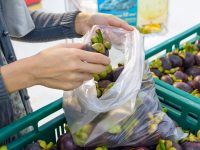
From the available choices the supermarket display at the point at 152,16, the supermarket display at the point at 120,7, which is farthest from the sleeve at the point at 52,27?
the supermarket display at the point at 152,16

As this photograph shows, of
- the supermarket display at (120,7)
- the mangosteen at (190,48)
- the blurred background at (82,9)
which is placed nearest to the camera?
the mangosteen at (190,48)

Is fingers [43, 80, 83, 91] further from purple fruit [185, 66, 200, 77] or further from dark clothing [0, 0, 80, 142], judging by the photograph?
purple fruit [185, 66, 200, 77]

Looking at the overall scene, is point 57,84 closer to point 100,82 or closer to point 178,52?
point 100,82

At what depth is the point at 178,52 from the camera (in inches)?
44.3

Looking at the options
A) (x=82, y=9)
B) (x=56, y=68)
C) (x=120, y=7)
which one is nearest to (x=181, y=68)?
(x=56, y=68)

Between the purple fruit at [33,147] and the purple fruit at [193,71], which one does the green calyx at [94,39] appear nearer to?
the purple fruit at [33,147]

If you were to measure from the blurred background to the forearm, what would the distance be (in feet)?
3.81

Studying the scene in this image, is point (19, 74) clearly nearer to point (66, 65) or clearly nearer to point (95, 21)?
point (66, 65)

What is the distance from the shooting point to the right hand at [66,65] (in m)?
0.60

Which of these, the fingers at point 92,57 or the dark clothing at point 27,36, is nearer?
the fingers at point 92,57

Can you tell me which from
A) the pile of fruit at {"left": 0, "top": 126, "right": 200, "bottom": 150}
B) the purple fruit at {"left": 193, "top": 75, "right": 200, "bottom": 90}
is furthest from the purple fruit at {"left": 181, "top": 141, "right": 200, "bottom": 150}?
the purple fruit at {"left": 193, "top": 75, "right": 200, "bottom": 90}

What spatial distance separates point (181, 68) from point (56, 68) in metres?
0.61

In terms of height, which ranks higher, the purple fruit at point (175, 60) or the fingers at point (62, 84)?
the fingers at point (62, 84)

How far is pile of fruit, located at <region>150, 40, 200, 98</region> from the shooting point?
39.4 inches
